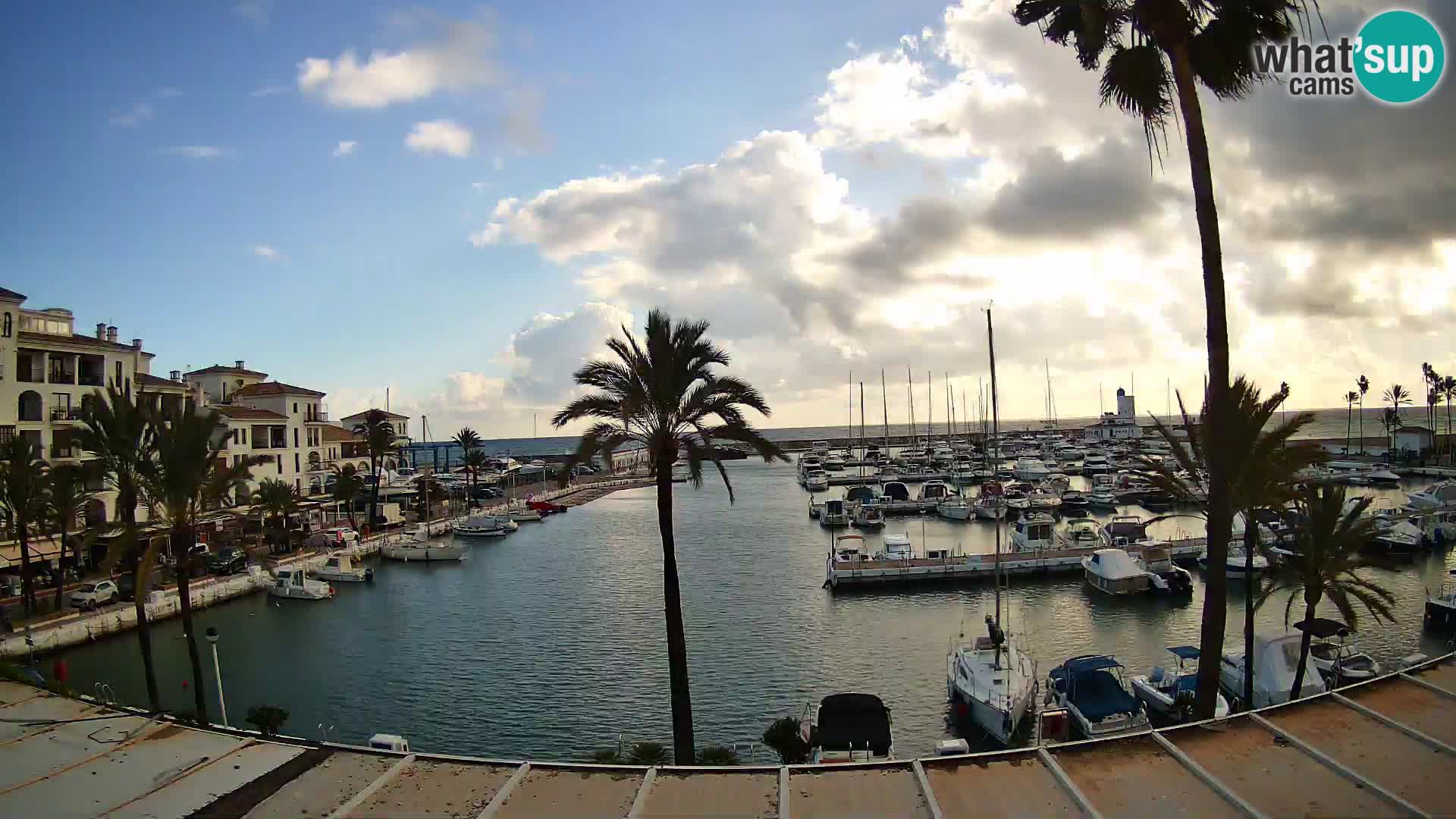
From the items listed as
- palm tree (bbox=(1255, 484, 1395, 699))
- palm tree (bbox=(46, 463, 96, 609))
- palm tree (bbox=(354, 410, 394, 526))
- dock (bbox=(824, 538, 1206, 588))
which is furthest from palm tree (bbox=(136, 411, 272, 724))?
palm tree (bbox=(354, 410, 394, 526))

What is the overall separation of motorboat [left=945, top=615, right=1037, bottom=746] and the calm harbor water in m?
1.13

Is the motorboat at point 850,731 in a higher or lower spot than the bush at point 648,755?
lower

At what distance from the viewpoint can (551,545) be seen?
211 feet

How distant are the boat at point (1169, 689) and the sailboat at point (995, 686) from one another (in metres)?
2.97

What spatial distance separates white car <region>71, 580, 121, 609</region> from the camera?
36594 millimetres

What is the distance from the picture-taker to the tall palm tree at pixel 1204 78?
12672 mm

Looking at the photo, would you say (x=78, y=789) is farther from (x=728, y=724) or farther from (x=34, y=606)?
(x=34, y=606)

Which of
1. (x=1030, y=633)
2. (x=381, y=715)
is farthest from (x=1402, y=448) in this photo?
(x=381, y=715)

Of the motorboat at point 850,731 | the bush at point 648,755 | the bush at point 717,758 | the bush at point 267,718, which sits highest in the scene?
the bush at point 267,718

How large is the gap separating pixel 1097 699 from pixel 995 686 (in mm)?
2601

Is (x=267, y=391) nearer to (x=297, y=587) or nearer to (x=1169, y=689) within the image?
(x=297, y=587)

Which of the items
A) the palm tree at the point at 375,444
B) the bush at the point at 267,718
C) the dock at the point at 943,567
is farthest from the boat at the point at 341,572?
the bush at the point at 267,718

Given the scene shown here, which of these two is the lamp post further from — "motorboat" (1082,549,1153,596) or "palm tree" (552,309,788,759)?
"motorboat" (1082,549,1153,596)

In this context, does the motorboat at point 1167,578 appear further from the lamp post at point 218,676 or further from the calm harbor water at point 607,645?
the lamp post at point 218,676
